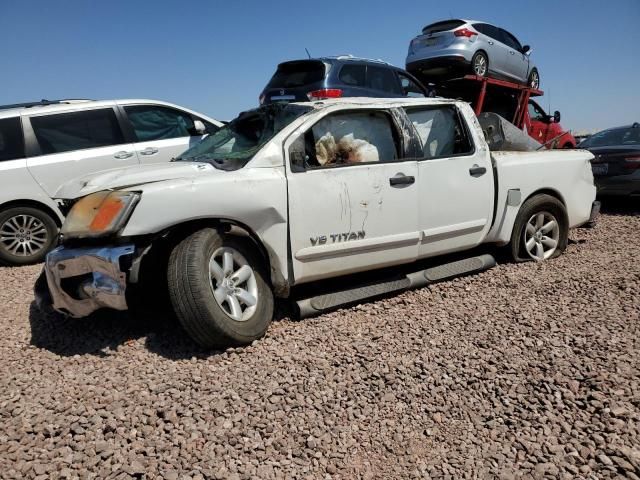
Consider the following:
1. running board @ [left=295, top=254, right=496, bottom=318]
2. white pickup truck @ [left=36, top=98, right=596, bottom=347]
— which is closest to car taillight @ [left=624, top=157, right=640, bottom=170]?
white pickup truck @ [left=36, top=98, right=596, bottom=347]

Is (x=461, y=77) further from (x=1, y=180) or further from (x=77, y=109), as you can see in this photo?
(x=1, y=180)

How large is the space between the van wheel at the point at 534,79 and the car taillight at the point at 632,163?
4.95 metres

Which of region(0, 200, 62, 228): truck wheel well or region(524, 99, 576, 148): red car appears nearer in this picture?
region(0, 200, 62, 228): truck wheel well

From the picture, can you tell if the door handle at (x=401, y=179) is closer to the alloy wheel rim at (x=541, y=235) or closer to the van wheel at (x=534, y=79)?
the alloy wheel rim at (x=541, y=235)

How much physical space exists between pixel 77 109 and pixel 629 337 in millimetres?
6315

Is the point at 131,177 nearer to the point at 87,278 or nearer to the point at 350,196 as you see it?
the point at 87,278

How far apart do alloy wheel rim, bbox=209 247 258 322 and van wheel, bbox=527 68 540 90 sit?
34.8ft

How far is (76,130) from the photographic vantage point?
6211 millimetres

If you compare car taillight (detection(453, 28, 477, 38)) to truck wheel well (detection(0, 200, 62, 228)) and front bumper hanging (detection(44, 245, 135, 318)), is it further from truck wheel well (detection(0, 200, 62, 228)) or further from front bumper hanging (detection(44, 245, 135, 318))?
front bumper hanging (detection(44, 245, 135, 318))

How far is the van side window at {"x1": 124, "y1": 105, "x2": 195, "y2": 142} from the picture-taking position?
6516 millimetres

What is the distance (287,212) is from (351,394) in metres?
1.34

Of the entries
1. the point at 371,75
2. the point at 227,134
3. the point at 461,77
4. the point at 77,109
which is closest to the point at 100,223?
the point at 227,134

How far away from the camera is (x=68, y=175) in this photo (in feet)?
19.7

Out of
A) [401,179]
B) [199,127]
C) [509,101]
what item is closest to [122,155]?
[199,127]
